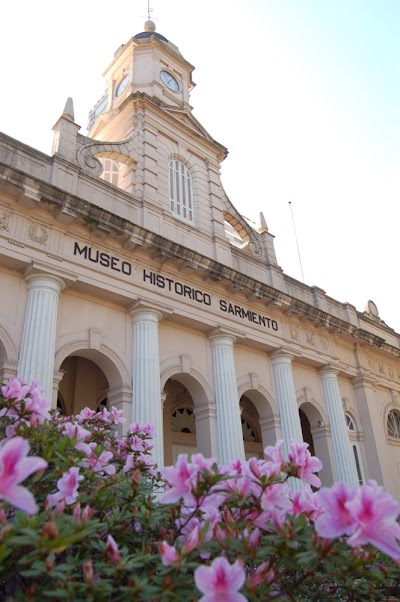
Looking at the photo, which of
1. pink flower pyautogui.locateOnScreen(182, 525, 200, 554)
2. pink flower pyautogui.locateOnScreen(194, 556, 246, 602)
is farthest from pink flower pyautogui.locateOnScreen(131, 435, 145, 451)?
pink flower pyautogui.locateOnScreen(194, 556, 246, 602)

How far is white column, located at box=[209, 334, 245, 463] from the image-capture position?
11188 mm

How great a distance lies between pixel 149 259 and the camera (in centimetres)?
1123

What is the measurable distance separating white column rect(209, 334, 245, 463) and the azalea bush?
26.9 feet

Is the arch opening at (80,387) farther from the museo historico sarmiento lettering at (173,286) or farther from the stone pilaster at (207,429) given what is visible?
the museo historico sarmiento lettering at (173,286)

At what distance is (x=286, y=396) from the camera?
1357cm

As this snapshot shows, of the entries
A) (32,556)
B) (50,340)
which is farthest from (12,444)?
(50,340)

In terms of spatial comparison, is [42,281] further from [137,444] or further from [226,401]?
[137,444]

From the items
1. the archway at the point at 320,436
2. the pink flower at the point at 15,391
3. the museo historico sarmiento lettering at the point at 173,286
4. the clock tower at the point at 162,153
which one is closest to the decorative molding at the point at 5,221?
the museo historico sarmiento lettering at the point at 173,286

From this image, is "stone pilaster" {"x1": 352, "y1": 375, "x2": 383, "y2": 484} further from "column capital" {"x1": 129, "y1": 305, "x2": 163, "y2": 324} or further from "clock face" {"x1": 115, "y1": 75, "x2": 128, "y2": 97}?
"clock face" {"x1": 115, "y1": 75, "x2": 128, "y2": 97}

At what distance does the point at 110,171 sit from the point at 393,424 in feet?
46.0

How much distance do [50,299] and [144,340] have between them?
230 cm

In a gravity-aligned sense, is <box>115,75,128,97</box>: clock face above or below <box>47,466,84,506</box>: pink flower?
above

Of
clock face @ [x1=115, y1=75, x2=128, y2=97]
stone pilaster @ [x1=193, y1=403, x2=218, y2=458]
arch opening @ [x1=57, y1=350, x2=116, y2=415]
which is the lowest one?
stone pilaster @ [x1=193, y1=403, x2=218, y2=458]

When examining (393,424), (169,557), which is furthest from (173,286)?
(393,424)
